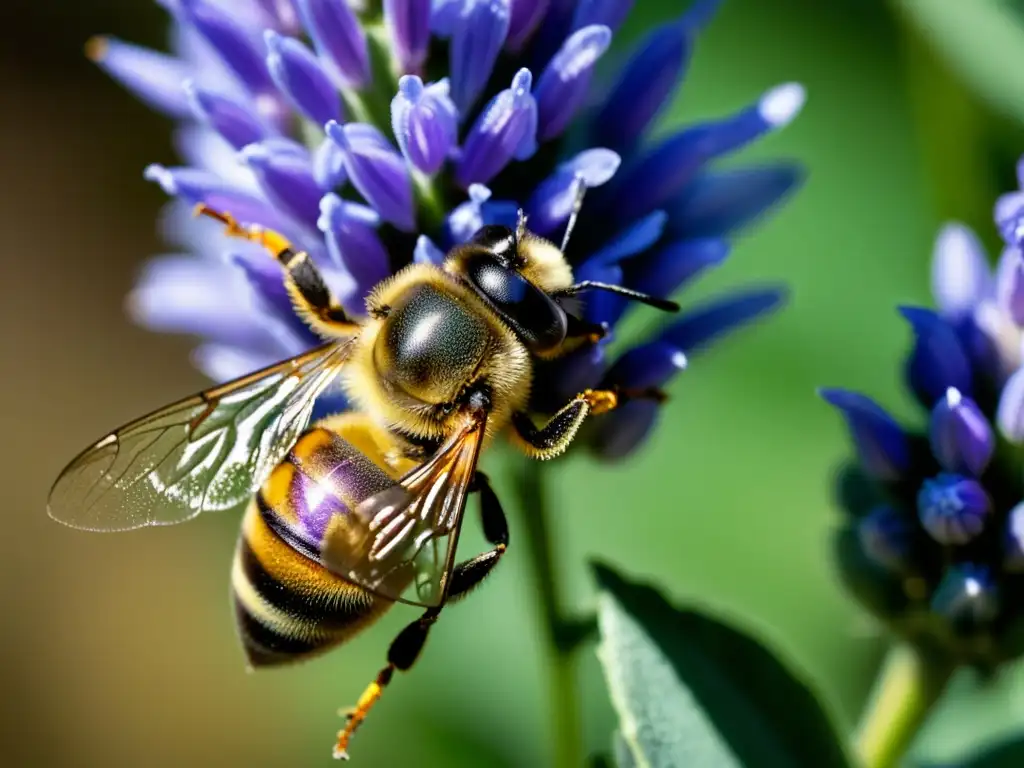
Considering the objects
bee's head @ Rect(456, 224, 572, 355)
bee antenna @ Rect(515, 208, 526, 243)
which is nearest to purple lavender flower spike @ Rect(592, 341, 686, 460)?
bee's head @ Rect(456, 224, 572, 355)

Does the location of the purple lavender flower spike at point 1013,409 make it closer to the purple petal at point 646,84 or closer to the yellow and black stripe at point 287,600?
the purple petal at point 646,84

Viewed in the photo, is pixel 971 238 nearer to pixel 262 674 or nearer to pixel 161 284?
pixel 161 284

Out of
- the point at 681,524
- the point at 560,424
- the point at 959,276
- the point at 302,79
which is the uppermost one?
the point at 302,79

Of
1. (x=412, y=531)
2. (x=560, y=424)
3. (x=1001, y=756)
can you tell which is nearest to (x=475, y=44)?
(x=560, y=424)

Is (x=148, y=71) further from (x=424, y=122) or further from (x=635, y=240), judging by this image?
(x=635, y=240)

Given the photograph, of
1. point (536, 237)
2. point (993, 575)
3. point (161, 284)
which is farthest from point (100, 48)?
point (993, 575)

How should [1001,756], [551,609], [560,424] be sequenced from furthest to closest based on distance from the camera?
[1001,756] → [551,609] → [560,424]
